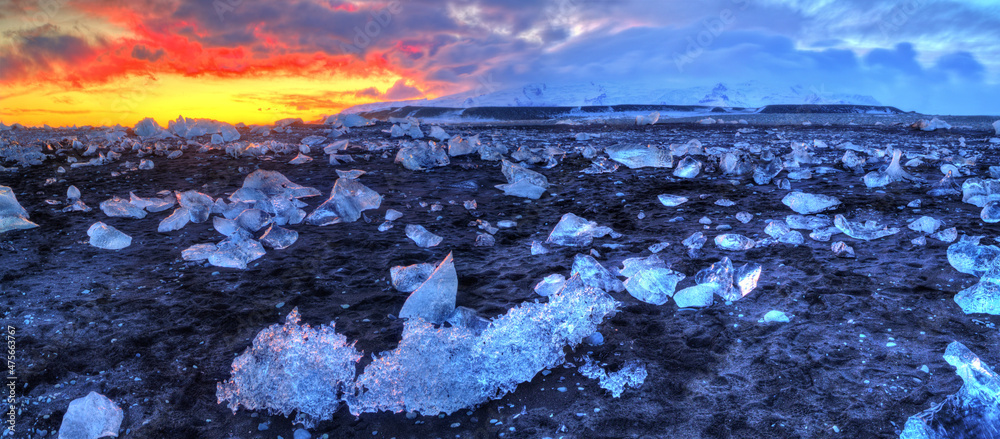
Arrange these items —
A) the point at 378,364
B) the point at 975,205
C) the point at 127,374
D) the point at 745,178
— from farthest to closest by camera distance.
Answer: the point at 745,178, the point at 975,205, the point at 127,374, the point at 378,364

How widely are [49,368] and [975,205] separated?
4861 mm

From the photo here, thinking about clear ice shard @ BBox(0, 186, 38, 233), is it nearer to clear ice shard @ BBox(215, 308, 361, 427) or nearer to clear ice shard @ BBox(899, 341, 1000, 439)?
clear ice shard @ BBox(215, 308, 361, 427)

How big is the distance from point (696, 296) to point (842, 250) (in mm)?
981

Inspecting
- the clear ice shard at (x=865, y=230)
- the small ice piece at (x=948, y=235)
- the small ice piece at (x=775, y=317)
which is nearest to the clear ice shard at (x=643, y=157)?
the clear ice shard at (x=865, y=230)

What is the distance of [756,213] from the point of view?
10.4 feet

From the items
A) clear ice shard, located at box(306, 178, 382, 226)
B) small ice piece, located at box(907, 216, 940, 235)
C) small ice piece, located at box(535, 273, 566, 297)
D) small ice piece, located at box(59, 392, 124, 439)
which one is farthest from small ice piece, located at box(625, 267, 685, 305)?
clear ice shard, located at box(306, 178, 382, 226)

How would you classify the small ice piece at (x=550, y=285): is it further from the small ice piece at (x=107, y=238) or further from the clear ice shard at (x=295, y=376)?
the small ice piece at (x=107, y=238)

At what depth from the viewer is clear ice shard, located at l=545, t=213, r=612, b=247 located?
2.60 m

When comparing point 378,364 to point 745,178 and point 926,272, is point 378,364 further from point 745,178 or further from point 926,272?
point 745,178

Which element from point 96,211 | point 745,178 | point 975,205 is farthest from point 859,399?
point 96,211

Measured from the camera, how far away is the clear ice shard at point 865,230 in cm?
249

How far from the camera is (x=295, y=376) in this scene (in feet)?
4.38

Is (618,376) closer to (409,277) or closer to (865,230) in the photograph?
(409,277)

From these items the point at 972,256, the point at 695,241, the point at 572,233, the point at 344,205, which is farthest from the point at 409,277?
the point at 972,256
